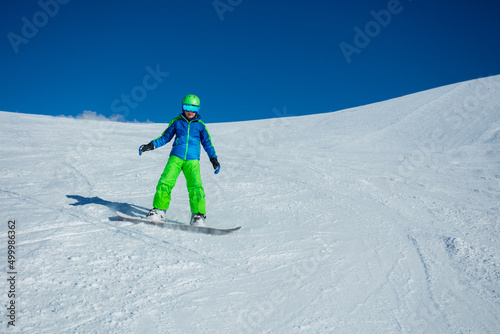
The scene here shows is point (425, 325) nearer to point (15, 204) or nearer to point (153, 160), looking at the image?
point (15, 204)

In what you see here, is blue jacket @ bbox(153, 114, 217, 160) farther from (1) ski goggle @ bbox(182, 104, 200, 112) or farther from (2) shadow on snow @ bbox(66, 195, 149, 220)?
(2) shadow on snow @ bbox(66, 195, 149, 220)

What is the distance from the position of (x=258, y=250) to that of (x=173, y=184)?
1726mm

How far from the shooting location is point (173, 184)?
15.0 ft

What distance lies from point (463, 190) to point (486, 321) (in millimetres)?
5814

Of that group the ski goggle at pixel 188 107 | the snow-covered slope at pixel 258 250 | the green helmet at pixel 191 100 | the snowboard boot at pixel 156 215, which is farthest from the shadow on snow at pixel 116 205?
the green helmet at pixel 191 100

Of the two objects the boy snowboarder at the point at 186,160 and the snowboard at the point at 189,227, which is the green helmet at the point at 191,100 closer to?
the boy snowboarder at the point at 186,160

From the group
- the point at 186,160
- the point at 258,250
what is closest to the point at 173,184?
the point at 186,160

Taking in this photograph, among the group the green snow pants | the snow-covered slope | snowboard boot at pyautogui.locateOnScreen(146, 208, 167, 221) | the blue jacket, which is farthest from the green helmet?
the snow-covered slope

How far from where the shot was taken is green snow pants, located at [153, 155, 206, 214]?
454 cm

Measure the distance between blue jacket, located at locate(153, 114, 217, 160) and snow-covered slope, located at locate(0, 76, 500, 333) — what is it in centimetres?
111

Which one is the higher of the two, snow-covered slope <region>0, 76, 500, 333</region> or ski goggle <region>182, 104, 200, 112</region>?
ski goggle <region>182, 104, 200, 112</region>

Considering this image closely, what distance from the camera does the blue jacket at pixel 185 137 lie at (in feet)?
15.3

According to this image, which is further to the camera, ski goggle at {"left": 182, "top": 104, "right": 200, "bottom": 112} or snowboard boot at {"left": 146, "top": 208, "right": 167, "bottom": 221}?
ski goggle at {"left": 182, "top": 104, "right": 200, "bottom": 112}

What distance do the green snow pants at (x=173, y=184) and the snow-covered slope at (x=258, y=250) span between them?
443 millimetres
